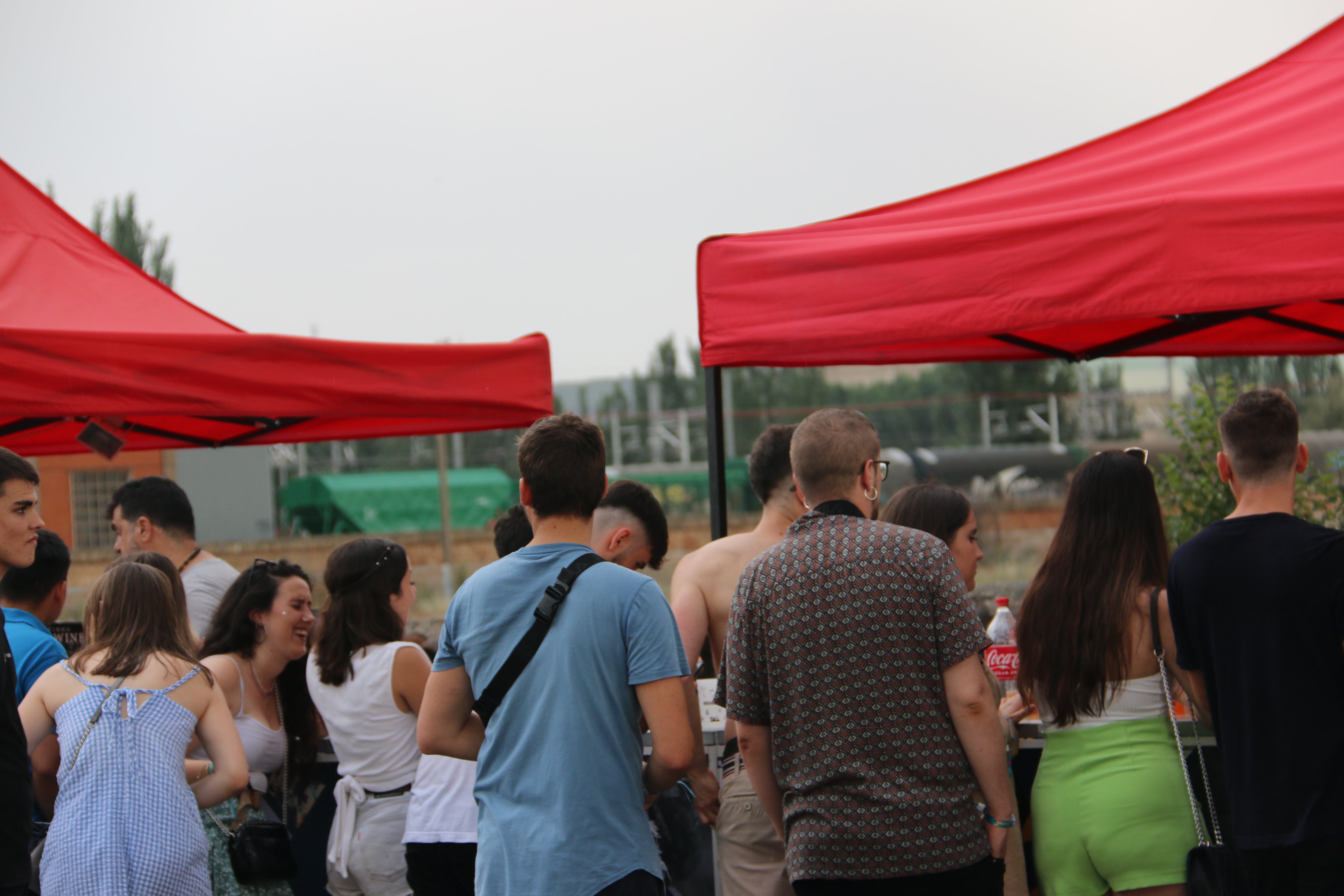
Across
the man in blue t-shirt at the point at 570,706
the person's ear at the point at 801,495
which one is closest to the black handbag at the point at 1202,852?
the person's ear at the point at 801,495

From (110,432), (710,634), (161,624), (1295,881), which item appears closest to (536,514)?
(710,634)

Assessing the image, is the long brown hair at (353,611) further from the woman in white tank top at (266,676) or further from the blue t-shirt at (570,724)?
the blue t-shirt at (570,724)

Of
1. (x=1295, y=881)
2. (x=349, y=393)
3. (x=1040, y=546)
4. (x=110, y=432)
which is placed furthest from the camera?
(x=1040, y=546)

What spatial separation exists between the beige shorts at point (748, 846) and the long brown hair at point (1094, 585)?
2.42ft

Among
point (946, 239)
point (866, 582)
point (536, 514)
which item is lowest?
point (866, 582)

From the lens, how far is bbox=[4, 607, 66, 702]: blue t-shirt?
9.87ft

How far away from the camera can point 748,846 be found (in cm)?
280

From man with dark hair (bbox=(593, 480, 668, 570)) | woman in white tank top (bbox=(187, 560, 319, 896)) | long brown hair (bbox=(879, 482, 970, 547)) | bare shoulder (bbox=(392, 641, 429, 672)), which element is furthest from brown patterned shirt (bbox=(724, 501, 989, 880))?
woman in white tank top (bbox=(187, 560, 319, 896))

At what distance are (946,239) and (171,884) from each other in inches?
99.0

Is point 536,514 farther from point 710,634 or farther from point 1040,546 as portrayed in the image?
point 1040,546

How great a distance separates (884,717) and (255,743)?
2149mm

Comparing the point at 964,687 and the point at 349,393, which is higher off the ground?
the point at 349,393

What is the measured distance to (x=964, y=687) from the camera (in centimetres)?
217

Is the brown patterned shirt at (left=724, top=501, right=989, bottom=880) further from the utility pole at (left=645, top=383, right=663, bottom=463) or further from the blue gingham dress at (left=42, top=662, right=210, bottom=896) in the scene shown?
the utility pole at (left=645, top=383, right=663, bottom=463)
